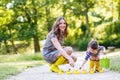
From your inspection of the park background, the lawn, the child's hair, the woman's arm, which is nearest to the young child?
the child's hair

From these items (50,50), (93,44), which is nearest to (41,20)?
(50,50)

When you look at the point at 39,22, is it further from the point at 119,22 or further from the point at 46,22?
the point at 119,22

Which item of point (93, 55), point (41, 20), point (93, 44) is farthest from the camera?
point (41, 20)

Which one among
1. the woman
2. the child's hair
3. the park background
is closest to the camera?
the woman

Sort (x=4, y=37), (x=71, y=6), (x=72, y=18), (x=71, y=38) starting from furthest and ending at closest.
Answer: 1. (x=71, y=38)
2. (x=72, y=18)
3. (x=71, y=6)
4. (x=4, y=37)

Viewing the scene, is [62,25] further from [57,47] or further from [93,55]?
[93,55]

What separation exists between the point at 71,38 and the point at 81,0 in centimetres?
563

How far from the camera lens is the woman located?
952 cm

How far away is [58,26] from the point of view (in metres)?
9.66

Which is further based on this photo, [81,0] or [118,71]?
[81,0]

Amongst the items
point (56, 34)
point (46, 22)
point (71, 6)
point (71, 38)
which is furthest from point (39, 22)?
point (56, 34)

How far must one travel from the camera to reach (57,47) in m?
9.40

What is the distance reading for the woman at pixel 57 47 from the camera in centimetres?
952

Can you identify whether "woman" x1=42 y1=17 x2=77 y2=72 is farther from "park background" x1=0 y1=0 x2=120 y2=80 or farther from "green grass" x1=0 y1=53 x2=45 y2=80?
"park background" x1=0 y1=0 x2=120 y2=80
